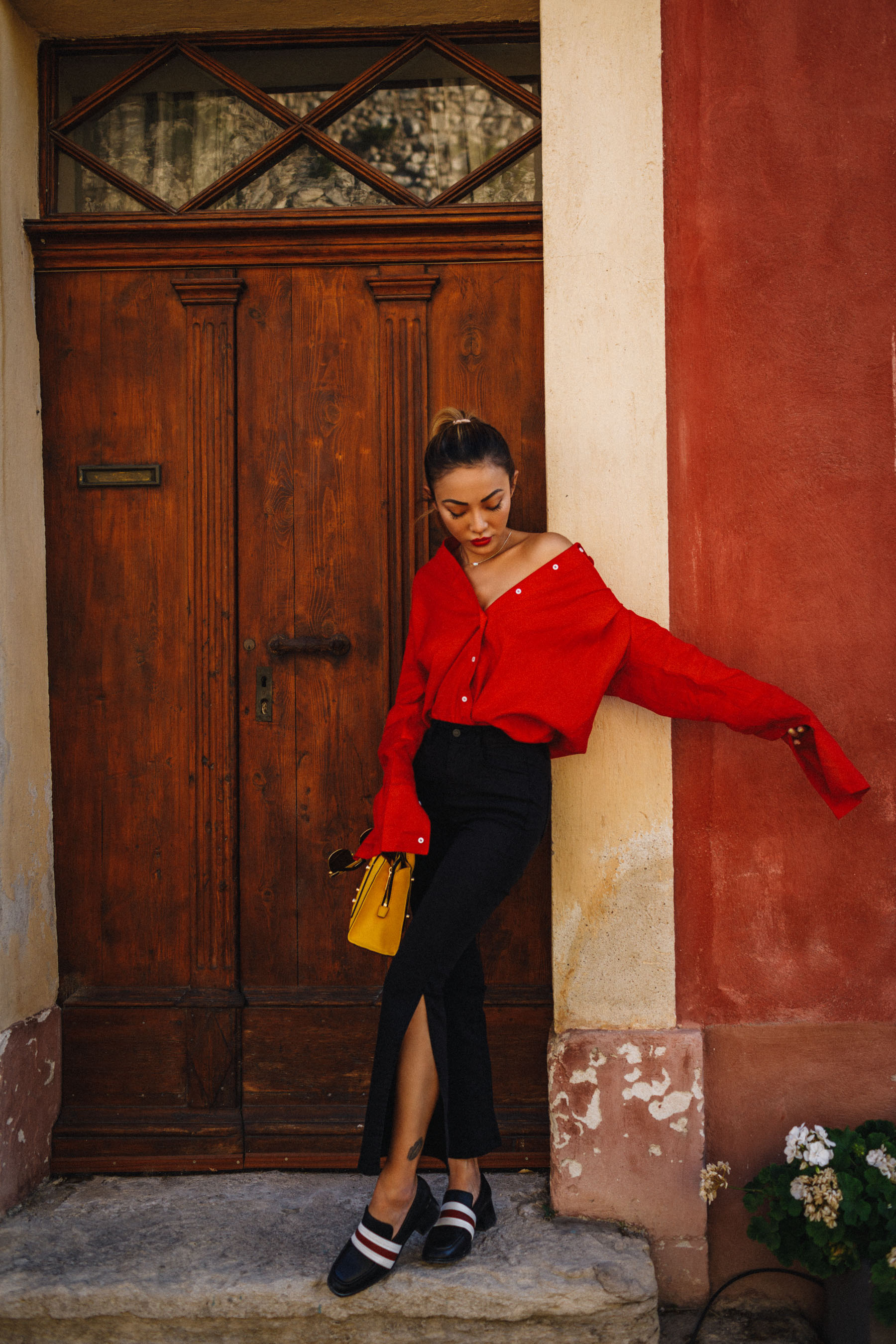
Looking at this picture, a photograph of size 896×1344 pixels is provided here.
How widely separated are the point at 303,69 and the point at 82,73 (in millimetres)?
686

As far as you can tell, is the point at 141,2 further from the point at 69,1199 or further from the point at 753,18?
the point at 69,1199

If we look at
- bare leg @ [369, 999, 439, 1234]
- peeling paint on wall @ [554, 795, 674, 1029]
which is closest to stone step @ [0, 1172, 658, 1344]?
bare leg @ [369, 999, 439, 1234]

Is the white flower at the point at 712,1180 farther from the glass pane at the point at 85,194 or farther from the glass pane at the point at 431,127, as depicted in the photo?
the glass pane at the point at 85,194

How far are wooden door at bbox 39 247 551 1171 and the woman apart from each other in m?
0.47

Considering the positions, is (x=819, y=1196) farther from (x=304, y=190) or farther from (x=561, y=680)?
(x=304, y=190)

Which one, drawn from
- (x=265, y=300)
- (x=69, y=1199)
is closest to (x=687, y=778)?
(x=265, y=300)

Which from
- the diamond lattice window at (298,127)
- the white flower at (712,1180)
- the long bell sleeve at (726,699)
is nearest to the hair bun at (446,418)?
the long bell sleeve at (726,699)

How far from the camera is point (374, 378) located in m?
2.95

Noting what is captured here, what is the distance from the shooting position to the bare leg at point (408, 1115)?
226cm

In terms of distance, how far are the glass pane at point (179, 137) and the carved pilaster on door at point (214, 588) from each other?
1.13 feet

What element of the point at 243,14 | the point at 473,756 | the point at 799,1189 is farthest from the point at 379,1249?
the point at 243,14

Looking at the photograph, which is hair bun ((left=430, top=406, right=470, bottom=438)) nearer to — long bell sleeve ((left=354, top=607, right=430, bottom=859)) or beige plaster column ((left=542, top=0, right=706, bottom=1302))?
beige plaster column ((left=542, top=0, right=706, bottom=1302))

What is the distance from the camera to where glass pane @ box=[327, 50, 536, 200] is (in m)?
2.96

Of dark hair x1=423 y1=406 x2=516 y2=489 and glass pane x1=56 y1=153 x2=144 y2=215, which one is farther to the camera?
glass pane x1=56 y1=153 x2=144 y2=215
